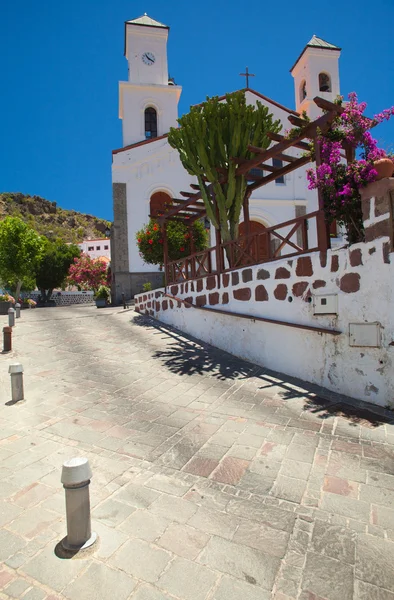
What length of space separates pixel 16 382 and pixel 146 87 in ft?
73.1

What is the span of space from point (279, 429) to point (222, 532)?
5.70 ft

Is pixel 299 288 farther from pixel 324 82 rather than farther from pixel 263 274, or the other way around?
pixel 324 82

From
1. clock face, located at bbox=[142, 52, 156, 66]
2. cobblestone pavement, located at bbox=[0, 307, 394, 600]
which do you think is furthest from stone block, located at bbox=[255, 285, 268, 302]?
clock face, located at bbox=[142, 52, 156, 66]

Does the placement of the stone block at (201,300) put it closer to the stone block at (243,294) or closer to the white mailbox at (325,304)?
the stone block at (243,294)

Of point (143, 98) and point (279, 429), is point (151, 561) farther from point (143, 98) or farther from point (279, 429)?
point (143, 98)

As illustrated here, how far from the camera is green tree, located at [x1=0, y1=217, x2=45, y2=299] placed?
77.6 feet

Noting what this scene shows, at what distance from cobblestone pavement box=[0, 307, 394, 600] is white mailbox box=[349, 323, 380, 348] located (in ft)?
2.72

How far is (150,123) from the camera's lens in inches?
890

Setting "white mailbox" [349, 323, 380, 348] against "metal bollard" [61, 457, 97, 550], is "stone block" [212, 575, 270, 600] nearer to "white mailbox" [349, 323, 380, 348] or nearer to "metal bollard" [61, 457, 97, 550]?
"metal bollard" [61, 457, 97, 550]

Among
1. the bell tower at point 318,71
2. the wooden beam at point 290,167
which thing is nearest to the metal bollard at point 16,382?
the wooden beam at point 290,167

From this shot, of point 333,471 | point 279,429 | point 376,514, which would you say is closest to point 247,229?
point 279,429

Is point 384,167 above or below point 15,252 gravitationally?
below

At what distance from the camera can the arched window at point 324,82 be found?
23.0m

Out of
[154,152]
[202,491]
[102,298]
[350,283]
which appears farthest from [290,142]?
[154,152]
